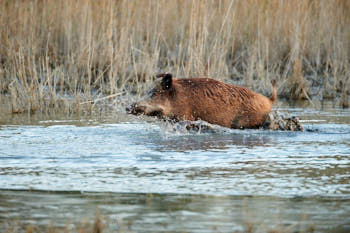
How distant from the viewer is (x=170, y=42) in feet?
45.1

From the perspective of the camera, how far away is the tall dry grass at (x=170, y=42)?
11.2 metres

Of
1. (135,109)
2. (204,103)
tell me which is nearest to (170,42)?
(204,103)

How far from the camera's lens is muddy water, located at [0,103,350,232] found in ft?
13.6

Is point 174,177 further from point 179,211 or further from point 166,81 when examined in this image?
point 166,81

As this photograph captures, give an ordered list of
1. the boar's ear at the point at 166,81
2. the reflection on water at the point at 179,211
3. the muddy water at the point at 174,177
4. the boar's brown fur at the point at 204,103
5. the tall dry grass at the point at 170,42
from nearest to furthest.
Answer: the reflection on water at the point at 179,211 < the muddy water at the point at 174,177 < the boar's ear at the point at 166,81 < the boar's brown fur at the point at 204,103 < the tall dry grass at the point at 170,42

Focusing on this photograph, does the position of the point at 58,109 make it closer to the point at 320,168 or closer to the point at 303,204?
the point at 320,168

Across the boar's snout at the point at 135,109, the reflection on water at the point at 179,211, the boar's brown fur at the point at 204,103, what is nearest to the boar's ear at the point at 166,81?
the boar's brown fur at the point at 204,103

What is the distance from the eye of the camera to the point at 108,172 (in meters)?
5.47

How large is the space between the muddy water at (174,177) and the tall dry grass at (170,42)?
3219 mm

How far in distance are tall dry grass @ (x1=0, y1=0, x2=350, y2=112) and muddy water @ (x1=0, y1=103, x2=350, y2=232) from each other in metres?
3.22

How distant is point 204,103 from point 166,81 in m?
0.52

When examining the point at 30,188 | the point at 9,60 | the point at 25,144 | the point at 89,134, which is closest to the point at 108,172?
the point at 30,188

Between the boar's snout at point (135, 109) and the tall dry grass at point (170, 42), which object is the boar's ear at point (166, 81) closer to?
the boar's snout at point (135, 109)

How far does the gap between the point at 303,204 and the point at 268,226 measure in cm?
66
